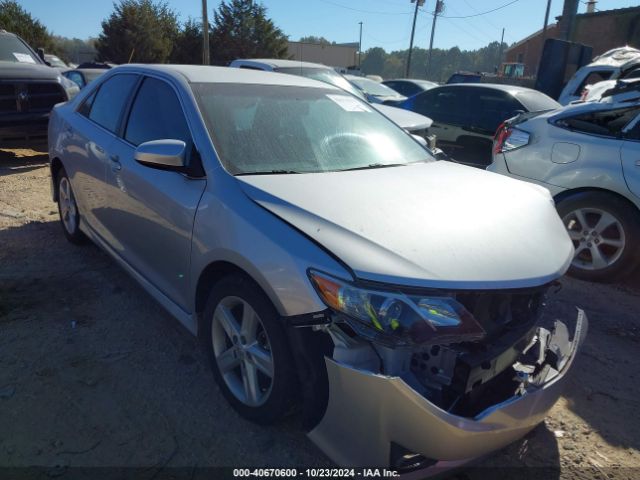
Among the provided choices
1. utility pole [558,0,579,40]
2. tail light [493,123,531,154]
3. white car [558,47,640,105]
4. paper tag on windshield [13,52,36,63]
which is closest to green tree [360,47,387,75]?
utility pole [558,0,579,40]

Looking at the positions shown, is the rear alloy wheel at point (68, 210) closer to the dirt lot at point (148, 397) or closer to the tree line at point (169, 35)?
the dirt lot at point (148, 397)

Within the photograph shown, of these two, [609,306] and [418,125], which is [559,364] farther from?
[418,125]

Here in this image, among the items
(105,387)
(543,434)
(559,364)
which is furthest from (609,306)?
(105,387)

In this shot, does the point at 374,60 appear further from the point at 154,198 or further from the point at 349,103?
the point at 154,198

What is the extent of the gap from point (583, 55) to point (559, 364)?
13175 millimetres

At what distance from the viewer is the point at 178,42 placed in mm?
31406

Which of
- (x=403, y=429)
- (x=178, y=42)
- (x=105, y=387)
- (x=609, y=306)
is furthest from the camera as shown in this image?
(x=178, y=42)

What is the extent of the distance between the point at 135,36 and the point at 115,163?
1153 inches

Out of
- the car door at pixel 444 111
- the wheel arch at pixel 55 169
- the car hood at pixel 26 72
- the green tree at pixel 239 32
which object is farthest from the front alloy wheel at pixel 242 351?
the green tree at pixel 239 32

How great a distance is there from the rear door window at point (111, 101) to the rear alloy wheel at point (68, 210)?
0.72 metres

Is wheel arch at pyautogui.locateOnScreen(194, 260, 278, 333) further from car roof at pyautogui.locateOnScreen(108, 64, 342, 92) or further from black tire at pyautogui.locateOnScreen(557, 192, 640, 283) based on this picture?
black tire at pyautogui.locateOnScreen(557, 192, 640, 283)

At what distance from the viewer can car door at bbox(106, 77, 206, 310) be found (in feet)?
8.48

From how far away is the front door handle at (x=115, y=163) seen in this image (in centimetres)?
321

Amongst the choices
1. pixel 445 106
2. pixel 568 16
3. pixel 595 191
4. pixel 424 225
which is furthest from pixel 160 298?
Answer: pixel 568 16
